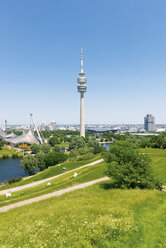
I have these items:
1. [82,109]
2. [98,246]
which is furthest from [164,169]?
[82,109]

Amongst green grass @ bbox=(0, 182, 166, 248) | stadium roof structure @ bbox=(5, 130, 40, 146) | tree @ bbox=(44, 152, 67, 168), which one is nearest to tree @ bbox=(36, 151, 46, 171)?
tree @ bbox=(44, 152, 67, 168)

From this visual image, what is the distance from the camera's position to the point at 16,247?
1003 centimetres

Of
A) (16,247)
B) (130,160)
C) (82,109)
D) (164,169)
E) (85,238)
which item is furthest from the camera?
(82,109)

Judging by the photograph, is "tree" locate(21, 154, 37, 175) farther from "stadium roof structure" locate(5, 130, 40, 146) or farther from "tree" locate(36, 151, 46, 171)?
"stadium roof structure" locate(5, 130, 40, 146)

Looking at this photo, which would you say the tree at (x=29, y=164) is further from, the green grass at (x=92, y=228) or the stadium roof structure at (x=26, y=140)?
the stadium roof structure at (x=26, y=140)

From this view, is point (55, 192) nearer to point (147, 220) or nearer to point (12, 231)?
point (12, 231)

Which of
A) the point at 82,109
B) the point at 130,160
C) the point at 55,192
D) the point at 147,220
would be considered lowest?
the point at 55,192

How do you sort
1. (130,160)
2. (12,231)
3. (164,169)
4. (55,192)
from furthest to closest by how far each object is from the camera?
(164,169) < (55,192) < (130,160) < (12,231)

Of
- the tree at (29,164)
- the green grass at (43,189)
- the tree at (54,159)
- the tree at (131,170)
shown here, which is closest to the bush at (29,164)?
the tree at (29,164)

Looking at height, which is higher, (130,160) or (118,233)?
(130,160)

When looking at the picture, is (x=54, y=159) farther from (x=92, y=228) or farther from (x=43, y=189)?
(x=92, y=228)

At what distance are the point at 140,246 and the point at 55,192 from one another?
57.9 feet

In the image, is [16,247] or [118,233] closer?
[16,247]

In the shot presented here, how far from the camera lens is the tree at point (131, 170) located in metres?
21.0
